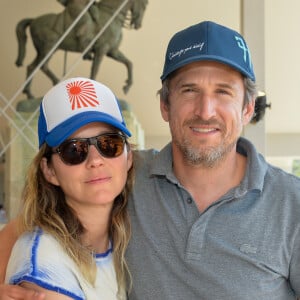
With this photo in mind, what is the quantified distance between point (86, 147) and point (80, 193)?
8cm

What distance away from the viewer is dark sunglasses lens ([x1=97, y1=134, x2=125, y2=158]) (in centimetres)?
87

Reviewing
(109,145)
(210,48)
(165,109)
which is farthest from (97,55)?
(109,145)

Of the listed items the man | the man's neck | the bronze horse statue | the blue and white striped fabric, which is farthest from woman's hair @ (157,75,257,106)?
the bronze horse statue

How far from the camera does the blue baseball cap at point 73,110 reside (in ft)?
2.81

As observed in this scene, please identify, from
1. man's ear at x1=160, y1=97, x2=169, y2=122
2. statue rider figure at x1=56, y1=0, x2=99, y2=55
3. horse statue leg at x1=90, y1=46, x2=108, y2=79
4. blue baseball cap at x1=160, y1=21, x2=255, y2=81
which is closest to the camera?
blue baseball cap at x1=160, y1=21, x2=255, y2=81

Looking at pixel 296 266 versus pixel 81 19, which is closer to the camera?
pixel 296 266

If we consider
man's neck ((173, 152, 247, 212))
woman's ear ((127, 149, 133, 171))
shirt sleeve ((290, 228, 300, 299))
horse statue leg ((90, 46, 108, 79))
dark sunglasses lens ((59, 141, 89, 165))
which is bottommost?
shirt sleeve ((290, 228, 300, 299))

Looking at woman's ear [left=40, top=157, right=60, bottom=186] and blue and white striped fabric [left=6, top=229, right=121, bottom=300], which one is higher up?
woman's ear [left=40, top=157, right=60, bottom=186]

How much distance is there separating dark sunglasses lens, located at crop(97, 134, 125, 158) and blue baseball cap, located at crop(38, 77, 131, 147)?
0.08 ft

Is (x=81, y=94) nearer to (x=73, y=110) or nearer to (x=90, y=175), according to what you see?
(x=73, y=110)

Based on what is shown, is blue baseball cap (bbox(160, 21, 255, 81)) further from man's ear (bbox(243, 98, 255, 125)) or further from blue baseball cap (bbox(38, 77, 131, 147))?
blue baseball cap (bbox(38, 77, 131, 147))

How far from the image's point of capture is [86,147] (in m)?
0.86

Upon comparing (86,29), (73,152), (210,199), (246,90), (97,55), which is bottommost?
(210,199)

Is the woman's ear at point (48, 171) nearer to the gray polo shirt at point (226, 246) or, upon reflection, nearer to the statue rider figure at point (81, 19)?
the gray polo shirt at point (226, 246)
